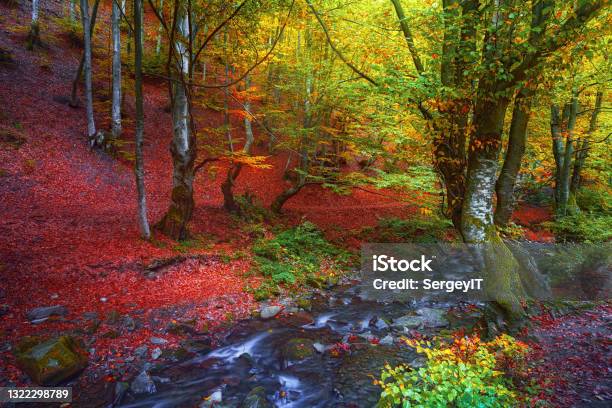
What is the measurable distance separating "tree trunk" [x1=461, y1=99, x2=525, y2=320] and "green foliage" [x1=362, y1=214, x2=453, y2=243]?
6.54m

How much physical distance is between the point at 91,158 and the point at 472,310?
1560cm

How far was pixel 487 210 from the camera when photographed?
23.5ft

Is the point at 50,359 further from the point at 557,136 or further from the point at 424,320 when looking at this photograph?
the point at 557,136

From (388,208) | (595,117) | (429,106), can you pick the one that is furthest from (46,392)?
(595,117)

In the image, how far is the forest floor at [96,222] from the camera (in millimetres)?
6582

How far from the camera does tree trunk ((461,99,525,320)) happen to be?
22.5 feet

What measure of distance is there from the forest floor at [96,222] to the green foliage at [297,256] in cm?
82

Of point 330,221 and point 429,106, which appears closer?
point 429,106

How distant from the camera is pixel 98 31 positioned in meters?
23.8

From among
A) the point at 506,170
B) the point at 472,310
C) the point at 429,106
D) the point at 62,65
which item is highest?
the point at 62,65

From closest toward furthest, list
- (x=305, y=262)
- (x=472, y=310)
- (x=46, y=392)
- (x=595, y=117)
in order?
(x=46, y=392) → (x=472, y=310) → (x=305, y=262) → (x=595, y=117)

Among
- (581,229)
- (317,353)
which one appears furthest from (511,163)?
(317,353)

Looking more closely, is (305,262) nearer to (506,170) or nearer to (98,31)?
(506,170)

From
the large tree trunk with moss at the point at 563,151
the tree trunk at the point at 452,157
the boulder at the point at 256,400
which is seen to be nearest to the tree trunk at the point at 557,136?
the large tree trunk with moss at the point at 563,151
